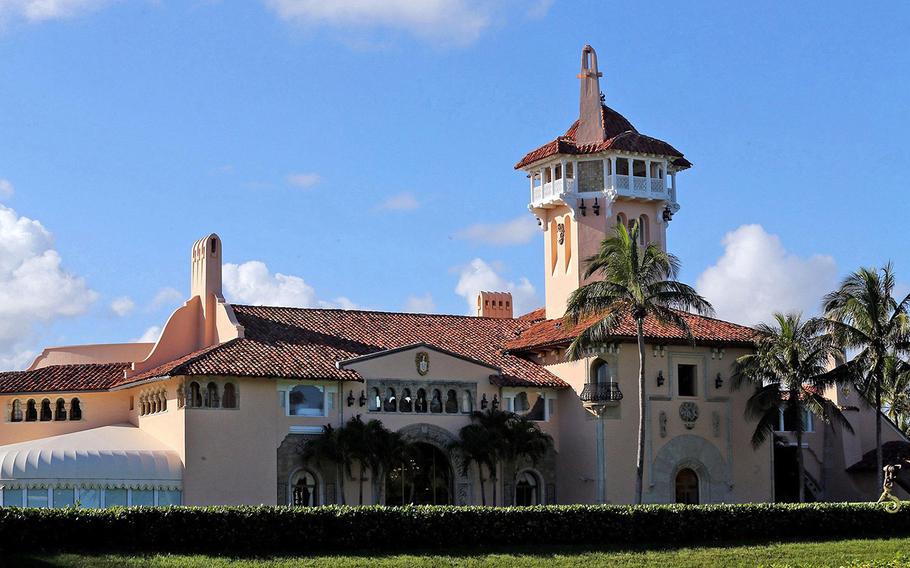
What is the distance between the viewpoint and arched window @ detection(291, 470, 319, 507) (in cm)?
4925

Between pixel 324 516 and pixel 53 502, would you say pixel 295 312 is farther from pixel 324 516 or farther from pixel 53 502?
pixel 324 516

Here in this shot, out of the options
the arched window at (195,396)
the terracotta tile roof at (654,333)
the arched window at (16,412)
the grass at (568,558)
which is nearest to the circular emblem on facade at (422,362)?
the terracotta tile roof at (654,333)

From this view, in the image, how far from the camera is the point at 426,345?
170 feet

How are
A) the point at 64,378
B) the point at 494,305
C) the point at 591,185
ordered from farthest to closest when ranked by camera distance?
the point at 494,305
the point at 591,185
the point at 64,378

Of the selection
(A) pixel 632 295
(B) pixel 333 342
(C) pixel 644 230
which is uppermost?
(C) pixel 644 230

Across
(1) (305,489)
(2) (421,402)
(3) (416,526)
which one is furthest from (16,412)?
(3) (416,526)

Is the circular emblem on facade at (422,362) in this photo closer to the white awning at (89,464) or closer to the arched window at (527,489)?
the arched window at (527,489)

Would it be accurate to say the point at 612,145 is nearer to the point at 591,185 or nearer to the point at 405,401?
the point at 591,185

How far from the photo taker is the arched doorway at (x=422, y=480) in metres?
51.2

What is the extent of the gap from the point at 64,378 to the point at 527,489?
18.3 metres

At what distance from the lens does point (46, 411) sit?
53188 mm

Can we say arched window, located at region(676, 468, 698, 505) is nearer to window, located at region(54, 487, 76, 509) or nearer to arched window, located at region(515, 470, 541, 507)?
arched window, located at region(515, 470, 541, 507)

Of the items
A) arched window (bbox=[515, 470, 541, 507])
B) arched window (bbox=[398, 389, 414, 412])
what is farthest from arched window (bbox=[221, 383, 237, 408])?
arched window (bbox=[515, 470, 541, 507])

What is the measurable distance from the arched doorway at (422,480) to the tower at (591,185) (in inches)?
402
